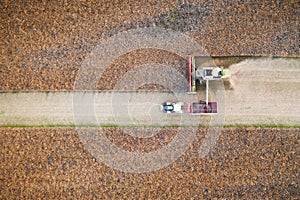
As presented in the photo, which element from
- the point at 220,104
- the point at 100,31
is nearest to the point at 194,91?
the point at 220,104

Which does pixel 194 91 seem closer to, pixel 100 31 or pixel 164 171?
pixel 164 171

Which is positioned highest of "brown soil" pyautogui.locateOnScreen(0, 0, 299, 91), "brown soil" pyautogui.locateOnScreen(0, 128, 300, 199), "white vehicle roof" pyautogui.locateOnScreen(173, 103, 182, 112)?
"brown soil" pyautogui.locateOnScreen(0, 0, 299, 91)

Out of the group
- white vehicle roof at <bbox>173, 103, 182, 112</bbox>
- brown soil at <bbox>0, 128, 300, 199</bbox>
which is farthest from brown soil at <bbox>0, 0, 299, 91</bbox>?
brown soil at <bbox>0, 128, 300, 199</bbox>

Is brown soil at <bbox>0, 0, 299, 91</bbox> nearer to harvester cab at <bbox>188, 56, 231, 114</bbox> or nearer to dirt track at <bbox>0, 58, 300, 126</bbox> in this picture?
dirt track at <bbox>0, 58, 300, 126</bbox>

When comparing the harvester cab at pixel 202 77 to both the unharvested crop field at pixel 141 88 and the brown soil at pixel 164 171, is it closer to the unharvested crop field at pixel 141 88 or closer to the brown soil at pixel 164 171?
the unharvested crop field at pixel 141 88

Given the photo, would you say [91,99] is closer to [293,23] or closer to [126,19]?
[126,19]

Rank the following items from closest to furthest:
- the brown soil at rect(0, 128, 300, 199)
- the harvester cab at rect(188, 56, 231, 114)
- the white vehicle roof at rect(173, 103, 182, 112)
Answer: the harvester cab at rect(188, 56, 231, 114)
the white vehicle roof at rect(173, 103, 182, 112)
the brown soil at rect(0, 128, 300, 199)

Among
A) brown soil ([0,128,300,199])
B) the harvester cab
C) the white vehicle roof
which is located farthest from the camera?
brown soil ([0,128,300,199])
